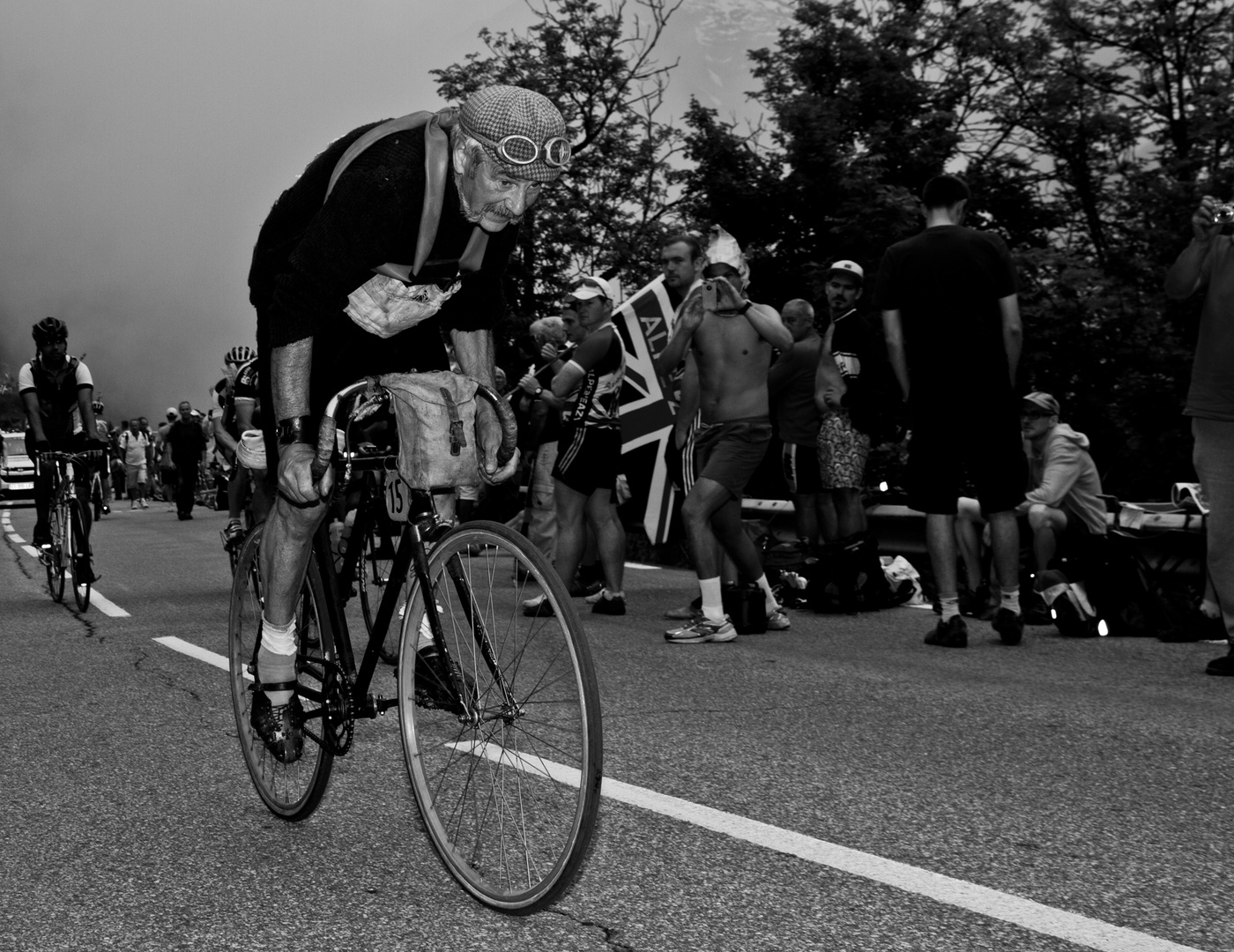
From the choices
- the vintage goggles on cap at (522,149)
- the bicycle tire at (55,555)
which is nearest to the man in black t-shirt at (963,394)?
the vintage goggles on cap at (522,149)

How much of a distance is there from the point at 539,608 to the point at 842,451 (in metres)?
6.62

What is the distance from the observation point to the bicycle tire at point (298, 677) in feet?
11.8

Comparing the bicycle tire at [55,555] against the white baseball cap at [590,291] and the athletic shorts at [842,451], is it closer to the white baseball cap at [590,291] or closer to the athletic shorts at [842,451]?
the white baseball cap at [590,291]

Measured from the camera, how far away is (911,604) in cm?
916

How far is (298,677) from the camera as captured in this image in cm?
370

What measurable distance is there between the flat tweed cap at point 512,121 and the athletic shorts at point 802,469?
6494mm

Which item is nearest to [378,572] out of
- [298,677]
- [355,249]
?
[298,677]

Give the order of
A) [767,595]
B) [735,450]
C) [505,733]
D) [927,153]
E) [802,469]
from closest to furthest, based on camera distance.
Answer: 1. [505,733]
2. [735,450]
3. [767,595]
4. [802,469]
5. [927,153]

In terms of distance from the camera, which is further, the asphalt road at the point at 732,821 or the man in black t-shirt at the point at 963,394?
the man in black t-shirt at the point at 963,394

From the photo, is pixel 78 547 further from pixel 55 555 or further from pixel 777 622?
pixel 777 622

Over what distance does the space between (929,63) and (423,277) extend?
3459 cm

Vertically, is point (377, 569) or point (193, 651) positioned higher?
point (377, 569)

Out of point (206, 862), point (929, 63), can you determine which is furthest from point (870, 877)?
point (929, 63)

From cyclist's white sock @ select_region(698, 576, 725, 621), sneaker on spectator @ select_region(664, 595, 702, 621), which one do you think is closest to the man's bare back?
cyclist's white sock @ select_region(698, 576, 725, 621)
